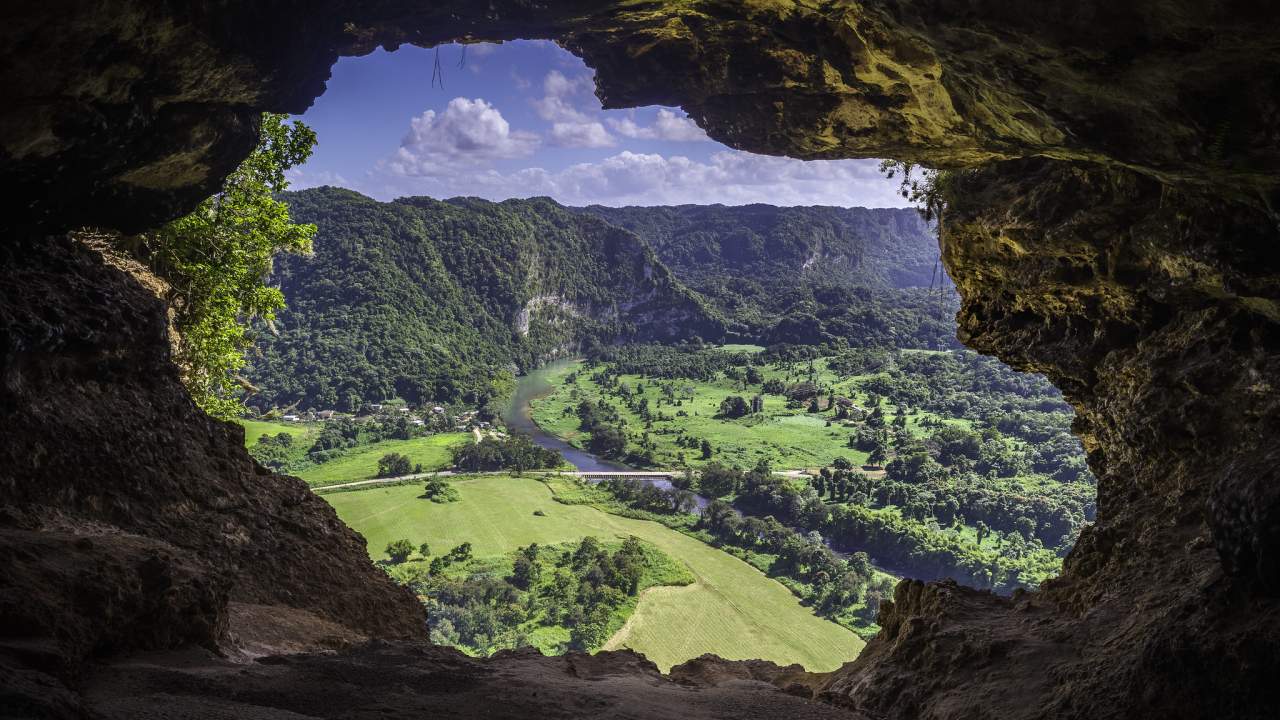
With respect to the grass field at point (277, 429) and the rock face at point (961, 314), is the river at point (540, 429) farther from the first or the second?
the rock face at point (961, 314)

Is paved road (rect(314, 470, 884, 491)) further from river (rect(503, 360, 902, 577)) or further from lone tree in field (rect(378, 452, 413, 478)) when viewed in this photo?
river (rect(503, 360, 902, 577))

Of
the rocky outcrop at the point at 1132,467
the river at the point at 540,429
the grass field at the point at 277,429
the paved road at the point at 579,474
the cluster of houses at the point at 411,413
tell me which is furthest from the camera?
the cluster of houses at the point at 411,413

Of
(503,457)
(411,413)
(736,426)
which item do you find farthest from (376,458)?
(736,426)

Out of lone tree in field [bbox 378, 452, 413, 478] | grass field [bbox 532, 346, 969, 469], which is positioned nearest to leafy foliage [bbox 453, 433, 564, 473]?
lone tree in field [bbox 378, 452, 413, 478]

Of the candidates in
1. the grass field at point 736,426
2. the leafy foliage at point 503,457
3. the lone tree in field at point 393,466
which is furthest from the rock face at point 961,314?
the grass field at point 736,426

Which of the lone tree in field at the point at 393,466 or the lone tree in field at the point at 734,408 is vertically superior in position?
the lone tree in field at the point at 734,408

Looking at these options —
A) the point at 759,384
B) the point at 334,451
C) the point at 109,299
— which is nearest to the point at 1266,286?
the point at 109,299

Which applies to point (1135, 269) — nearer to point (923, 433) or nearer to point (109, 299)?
point (109, 299)

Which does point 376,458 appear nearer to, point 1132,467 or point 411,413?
point 411,413
